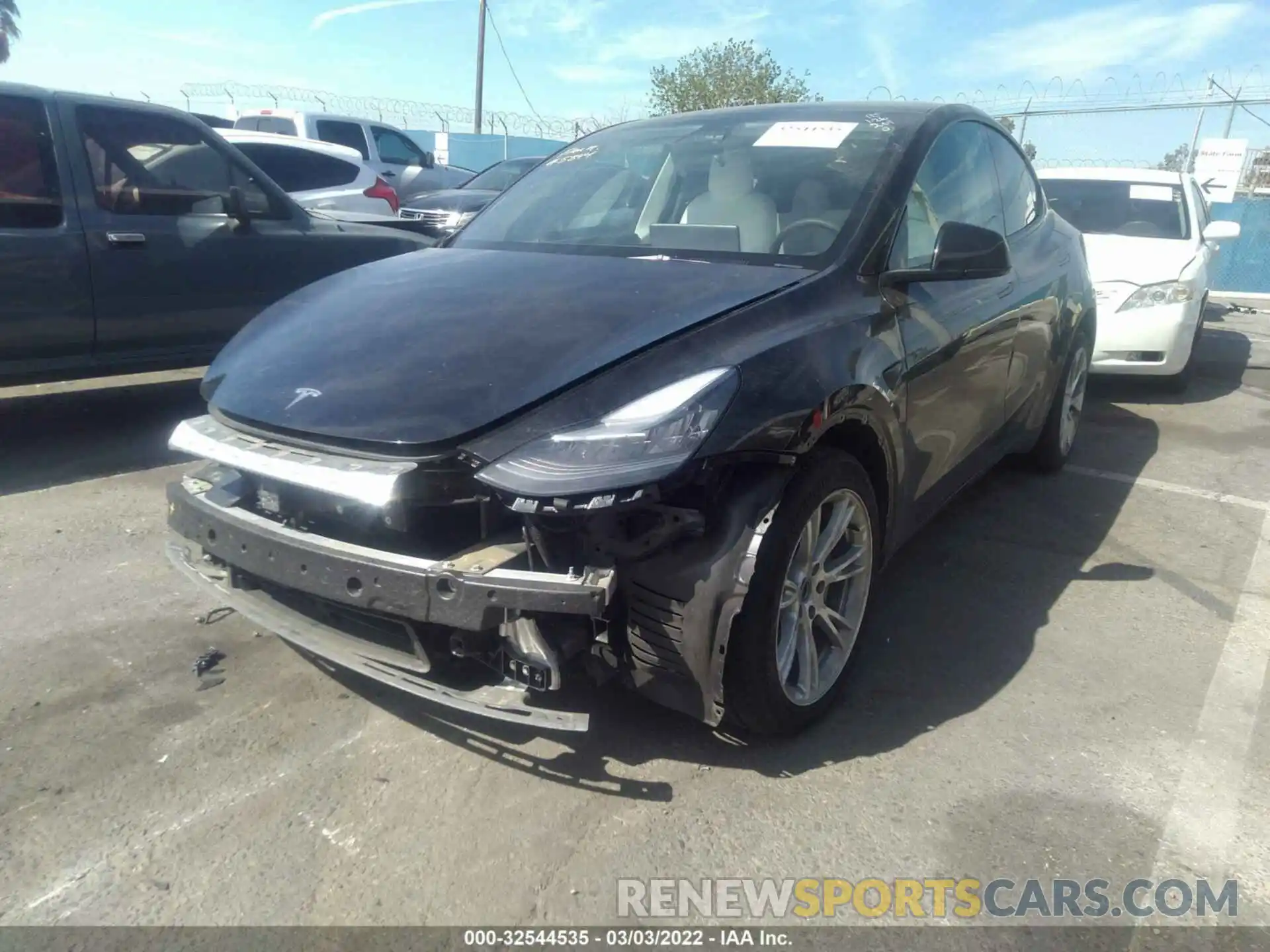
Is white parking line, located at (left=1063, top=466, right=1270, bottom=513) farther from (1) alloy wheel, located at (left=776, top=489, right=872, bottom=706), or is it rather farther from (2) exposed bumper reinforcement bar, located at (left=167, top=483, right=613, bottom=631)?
(2) exposed bumper reinforcement bar, located at (left=167, top=483, right=613, bottom=631)

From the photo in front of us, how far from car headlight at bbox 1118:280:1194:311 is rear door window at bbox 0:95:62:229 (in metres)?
6.73

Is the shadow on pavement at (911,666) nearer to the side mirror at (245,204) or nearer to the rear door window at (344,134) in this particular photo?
the side mirror at (245,204)

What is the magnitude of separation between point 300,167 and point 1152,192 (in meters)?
7.69

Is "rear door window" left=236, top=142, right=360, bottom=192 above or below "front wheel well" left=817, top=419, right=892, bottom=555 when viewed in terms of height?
above

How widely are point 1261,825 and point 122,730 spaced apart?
3.04m

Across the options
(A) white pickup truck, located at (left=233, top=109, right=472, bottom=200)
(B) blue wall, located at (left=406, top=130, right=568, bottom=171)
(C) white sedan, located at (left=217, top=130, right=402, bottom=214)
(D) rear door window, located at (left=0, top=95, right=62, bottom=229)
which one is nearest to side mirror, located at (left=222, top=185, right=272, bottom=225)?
(D) rear door window, located at (left=0, top=95, right=62, bottom=229)

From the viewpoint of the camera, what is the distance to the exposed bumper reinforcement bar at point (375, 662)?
2.21m

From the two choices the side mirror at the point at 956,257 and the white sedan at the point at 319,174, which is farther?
the white sedan at the point at 319,174

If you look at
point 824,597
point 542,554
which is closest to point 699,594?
point 542,554

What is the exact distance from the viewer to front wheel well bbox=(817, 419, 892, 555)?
263 centimetres

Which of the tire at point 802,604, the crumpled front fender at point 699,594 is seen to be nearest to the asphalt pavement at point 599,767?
the tire at point 802,604

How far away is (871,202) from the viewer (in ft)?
10.00

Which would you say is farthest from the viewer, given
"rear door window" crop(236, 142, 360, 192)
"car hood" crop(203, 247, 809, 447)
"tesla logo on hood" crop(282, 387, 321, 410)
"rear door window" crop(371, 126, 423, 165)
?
"rear door window" crop(371, 126, 423, 165)

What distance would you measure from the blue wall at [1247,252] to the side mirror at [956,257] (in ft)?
53.6
